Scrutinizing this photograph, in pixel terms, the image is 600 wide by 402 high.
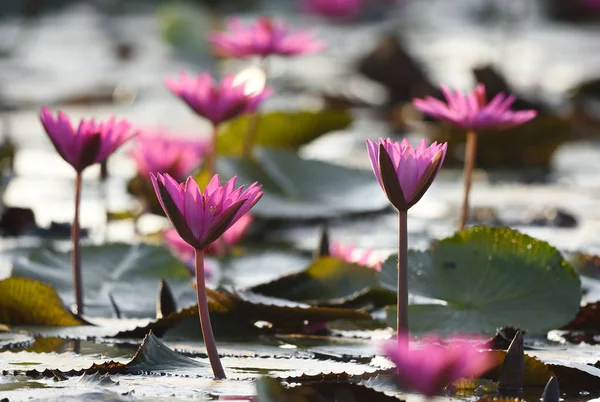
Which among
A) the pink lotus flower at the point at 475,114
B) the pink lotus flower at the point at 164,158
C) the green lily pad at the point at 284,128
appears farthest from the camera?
the green lily pad at the point at 284,128

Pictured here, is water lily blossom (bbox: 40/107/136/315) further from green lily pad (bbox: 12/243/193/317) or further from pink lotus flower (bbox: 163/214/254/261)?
pink lotus flower (bbox: 163/214/254/261)

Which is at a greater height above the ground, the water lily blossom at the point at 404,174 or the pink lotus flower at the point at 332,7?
the pink lotus flower at the point at 332,7

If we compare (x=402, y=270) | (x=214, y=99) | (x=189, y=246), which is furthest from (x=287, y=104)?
(x=402, y=270)

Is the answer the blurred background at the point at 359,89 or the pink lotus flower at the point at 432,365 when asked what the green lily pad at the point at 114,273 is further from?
the pink lotus flower at the point at 432,365

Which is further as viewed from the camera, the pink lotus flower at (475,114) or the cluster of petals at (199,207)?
the pink lotus flower at (475,114)

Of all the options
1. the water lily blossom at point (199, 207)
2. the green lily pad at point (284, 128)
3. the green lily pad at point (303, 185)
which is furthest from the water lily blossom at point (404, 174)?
the green lily pad at point (284, 128)
